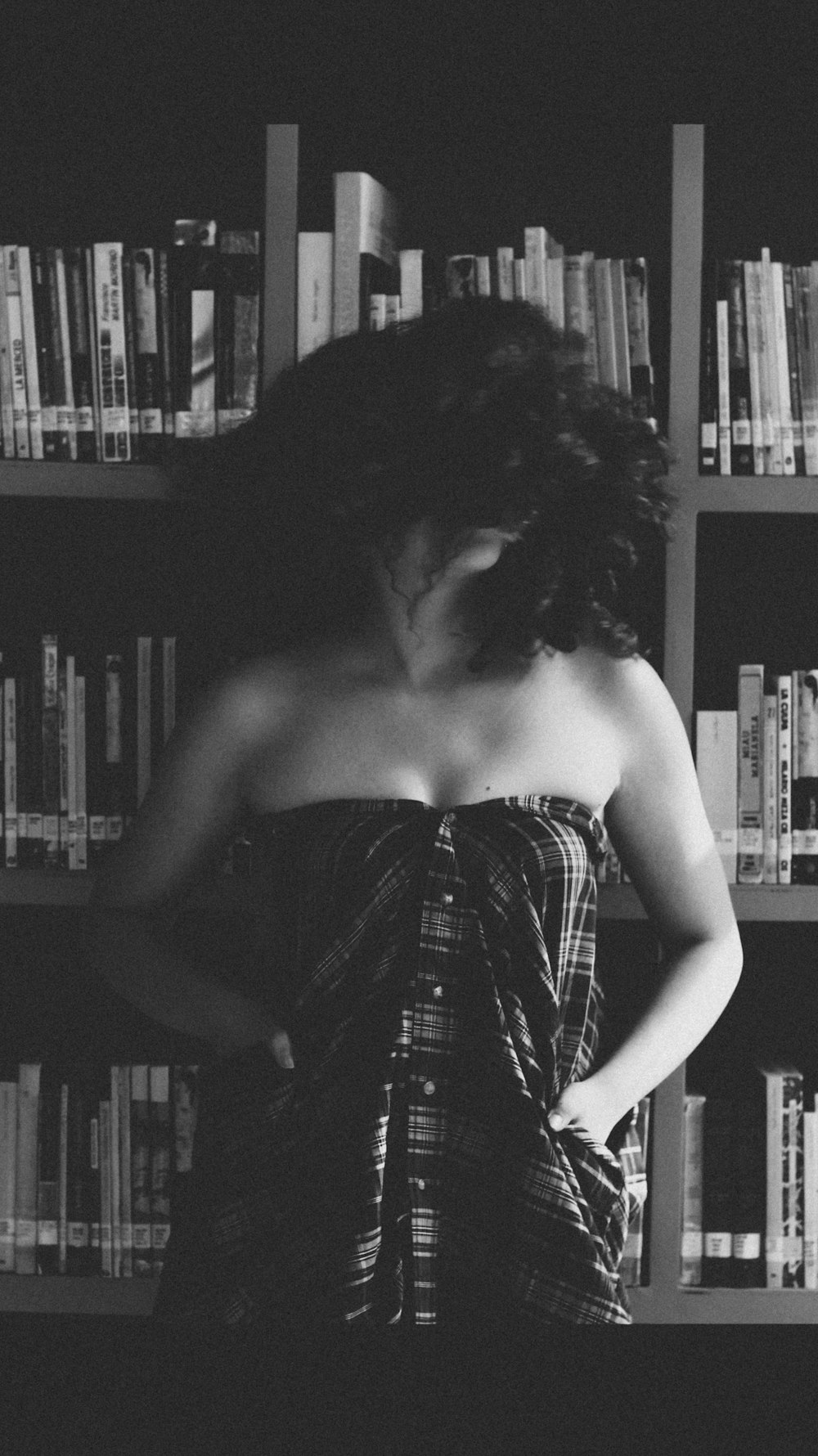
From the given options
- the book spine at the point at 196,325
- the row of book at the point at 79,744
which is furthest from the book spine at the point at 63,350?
the row of book at the point at 79,744

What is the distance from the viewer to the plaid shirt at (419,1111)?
3.49 ft

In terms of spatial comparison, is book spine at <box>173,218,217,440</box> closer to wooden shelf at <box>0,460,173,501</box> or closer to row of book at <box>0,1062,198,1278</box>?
wooden shelf at <box>0,460,173,501</box>

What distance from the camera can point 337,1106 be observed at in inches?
43.1

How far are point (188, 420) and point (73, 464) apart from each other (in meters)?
0.14

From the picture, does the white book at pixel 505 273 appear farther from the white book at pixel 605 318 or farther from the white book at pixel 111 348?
the white book at pixel 111 348

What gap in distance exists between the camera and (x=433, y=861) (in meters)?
1.08

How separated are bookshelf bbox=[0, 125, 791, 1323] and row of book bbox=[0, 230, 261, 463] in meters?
0.03

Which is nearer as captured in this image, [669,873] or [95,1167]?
[669,873]

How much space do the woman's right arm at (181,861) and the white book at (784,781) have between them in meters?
0.58

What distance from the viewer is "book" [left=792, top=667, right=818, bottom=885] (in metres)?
1.34

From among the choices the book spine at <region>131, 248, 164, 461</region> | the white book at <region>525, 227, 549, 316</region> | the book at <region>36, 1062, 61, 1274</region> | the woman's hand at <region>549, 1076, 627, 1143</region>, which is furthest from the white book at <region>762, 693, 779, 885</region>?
the book at <region>36, 1062, 61, 1274</region>

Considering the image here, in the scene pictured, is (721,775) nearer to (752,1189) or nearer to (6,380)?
(752,1189)

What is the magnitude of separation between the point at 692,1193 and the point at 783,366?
92 cm

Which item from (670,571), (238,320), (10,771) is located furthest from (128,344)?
(670,571)
